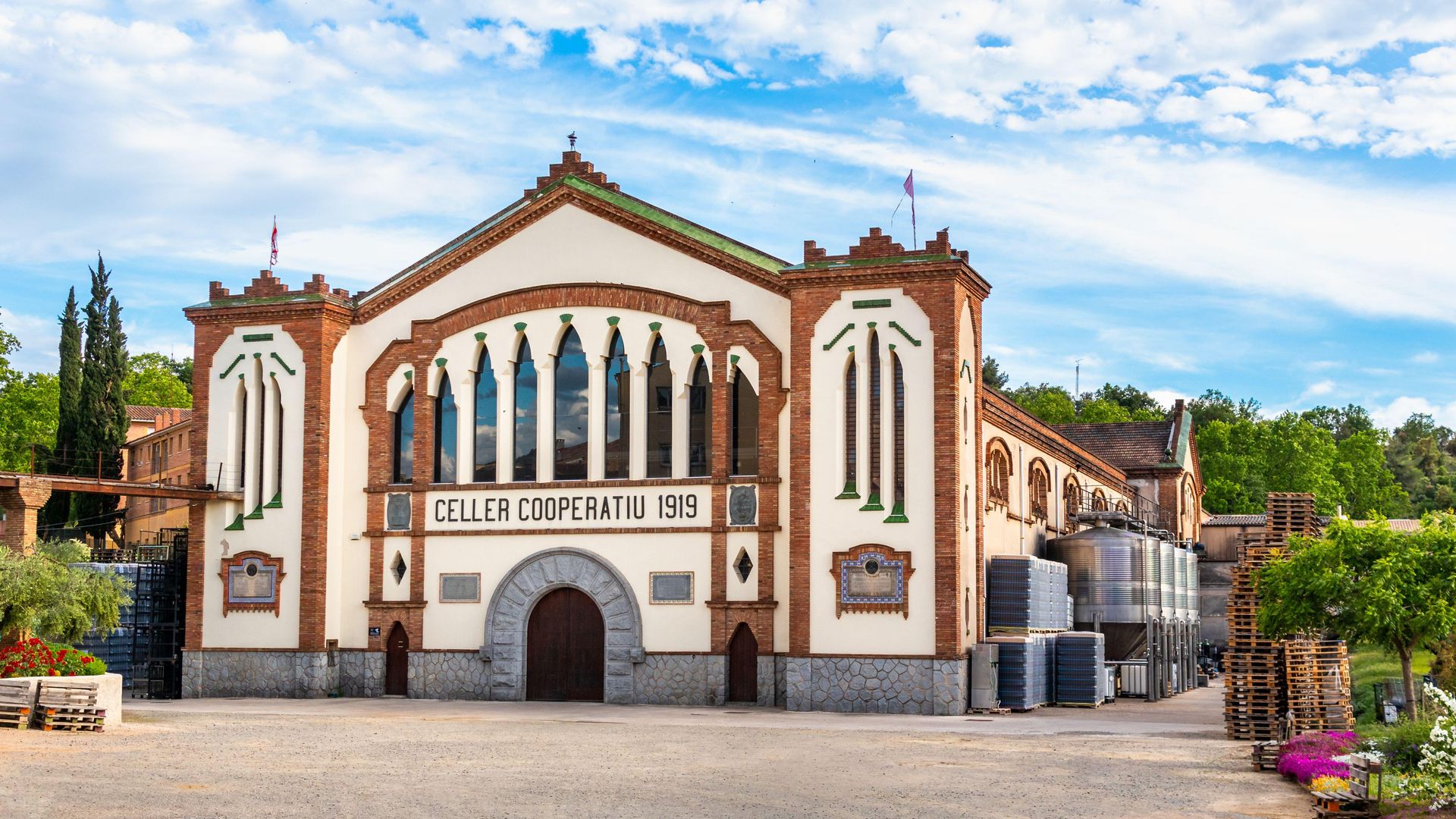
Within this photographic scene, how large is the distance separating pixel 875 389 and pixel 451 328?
34.9ft

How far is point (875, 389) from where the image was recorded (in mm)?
32719

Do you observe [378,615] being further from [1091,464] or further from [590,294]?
[1091,464]

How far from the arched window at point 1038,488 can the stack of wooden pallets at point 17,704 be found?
25313 mm

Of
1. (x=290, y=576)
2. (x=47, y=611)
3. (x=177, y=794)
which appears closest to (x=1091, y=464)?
(x=290, y=576)

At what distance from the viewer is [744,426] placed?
34125mm

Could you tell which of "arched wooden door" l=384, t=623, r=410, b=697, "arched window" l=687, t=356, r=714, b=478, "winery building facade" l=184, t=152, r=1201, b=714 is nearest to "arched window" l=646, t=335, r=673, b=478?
"winery building facade" l=184, t=152, r=1201, b=714

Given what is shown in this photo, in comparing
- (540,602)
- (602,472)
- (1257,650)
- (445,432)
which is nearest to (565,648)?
(540,602)

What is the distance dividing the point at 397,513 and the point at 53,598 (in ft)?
29.8

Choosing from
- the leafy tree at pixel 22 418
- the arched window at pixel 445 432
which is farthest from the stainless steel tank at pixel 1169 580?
the leafy tree at pixel 22 418

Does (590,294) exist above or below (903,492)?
above

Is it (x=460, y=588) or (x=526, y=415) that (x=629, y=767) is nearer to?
(x=460, y=588)

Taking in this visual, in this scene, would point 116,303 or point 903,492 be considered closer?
point 903,492

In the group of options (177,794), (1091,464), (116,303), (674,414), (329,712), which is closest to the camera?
(177,794)

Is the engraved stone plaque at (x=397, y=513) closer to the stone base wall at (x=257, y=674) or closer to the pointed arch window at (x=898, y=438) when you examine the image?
the stone base wall at (x=257, y=674)
